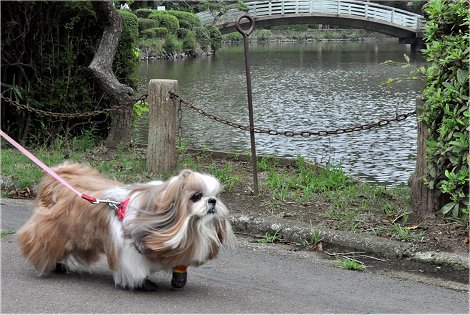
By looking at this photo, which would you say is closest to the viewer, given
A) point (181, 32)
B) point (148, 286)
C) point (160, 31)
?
point (148, 286)

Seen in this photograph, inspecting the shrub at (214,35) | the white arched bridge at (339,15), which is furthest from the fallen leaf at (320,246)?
the white arched bridge at (339,15)

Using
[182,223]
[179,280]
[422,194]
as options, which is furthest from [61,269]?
[422,194]

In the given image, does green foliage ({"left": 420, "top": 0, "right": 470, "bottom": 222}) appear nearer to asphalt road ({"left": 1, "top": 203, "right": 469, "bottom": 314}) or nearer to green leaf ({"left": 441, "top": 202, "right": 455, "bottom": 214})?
green leaf ({"left": 441, "top": 202, "right": 455, "bottom": 214})

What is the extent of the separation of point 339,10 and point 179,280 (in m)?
42.5

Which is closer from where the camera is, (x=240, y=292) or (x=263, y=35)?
(x=240, y=292)

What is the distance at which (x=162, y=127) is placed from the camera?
8375mm

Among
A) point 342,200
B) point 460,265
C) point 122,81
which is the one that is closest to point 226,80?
point 122,81

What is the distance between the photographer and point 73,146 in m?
10.1

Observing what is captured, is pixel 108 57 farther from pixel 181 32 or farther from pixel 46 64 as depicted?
pixel 181 32

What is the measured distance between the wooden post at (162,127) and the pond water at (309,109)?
7.99 ft

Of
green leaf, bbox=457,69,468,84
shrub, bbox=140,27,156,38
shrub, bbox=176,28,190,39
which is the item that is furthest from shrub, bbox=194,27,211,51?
green leaf, bbox=457,69,468,84

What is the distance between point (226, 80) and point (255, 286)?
67.0 ft

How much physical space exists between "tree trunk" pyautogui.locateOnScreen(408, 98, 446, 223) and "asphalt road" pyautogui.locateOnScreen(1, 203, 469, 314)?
1153mm

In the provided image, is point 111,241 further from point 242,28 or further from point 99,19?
point 99,19
